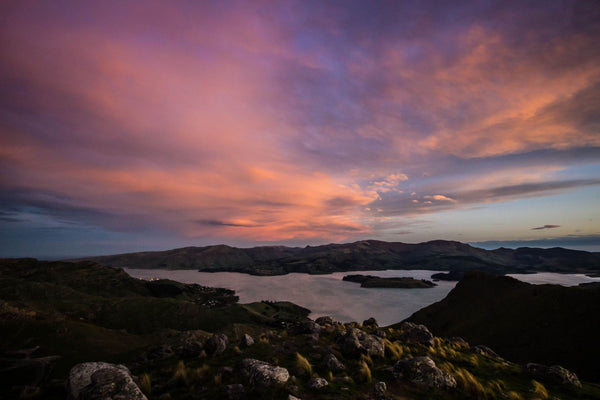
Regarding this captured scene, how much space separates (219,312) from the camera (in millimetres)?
128125

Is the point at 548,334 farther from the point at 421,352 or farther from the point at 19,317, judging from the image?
the point at 19,317

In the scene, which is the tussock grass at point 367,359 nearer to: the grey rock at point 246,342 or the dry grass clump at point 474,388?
the dry grass clump at point 474,388

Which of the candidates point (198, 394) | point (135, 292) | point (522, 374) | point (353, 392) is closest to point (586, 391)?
point (522, 374)

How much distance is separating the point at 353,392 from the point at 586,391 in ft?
57.5

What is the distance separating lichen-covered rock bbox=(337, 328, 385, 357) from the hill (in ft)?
190

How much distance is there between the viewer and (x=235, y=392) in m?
11.7

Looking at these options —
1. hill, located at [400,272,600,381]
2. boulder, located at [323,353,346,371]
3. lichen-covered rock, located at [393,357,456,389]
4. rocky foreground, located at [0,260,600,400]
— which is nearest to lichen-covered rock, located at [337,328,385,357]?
rocky foreground, located at [0,260,600,400]

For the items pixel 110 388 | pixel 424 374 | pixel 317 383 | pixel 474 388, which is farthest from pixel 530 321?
pixel 110 388

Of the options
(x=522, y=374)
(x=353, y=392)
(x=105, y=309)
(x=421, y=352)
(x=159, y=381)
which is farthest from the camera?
(x=105, y=309)

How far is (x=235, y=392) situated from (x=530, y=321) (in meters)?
91.0

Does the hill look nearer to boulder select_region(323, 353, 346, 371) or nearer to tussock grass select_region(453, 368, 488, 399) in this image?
tussock grass select_region(453, 368, 488, 399)

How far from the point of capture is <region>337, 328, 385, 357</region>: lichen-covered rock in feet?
60.1

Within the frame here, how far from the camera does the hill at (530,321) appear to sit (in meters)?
51.1

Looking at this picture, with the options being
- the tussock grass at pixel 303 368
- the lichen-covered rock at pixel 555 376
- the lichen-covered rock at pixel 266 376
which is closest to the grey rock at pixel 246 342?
the tussock grass at pixel 303 368
